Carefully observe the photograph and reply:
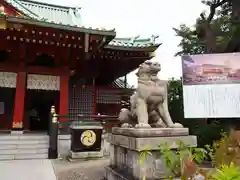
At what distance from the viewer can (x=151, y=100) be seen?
13.1ft

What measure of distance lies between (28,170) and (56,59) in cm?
583

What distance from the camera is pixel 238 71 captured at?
312 inches

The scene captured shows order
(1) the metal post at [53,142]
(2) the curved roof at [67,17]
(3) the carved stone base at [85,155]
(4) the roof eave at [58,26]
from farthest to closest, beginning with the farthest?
1. (2) the curved roof at [67,17]
2. (4) the roof eave at [58,26]
3. (1) the metal post at [53,142]
4. (3) the carved stone base at [85,155]

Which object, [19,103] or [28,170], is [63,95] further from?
Result: [28,170]

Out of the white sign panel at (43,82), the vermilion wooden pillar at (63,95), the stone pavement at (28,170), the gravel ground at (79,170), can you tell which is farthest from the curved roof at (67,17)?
the stone pavement at (28,170)

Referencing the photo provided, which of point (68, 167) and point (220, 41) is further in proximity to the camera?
point (220, 41)

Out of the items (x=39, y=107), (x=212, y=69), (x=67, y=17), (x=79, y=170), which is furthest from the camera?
(x=39, y=107)

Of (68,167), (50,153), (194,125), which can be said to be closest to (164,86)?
(68,167)

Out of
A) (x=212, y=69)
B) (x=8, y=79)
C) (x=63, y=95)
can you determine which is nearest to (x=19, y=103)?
(x=8, y=79)

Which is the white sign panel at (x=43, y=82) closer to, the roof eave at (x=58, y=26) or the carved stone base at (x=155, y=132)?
the roof eave at (x=58, y=26)

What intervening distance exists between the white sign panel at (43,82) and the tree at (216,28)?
6240mm

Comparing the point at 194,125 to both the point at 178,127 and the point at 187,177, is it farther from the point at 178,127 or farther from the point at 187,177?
the point at 187,177

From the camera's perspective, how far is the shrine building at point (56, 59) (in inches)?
350

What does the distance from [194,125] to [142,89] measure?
6.75m
